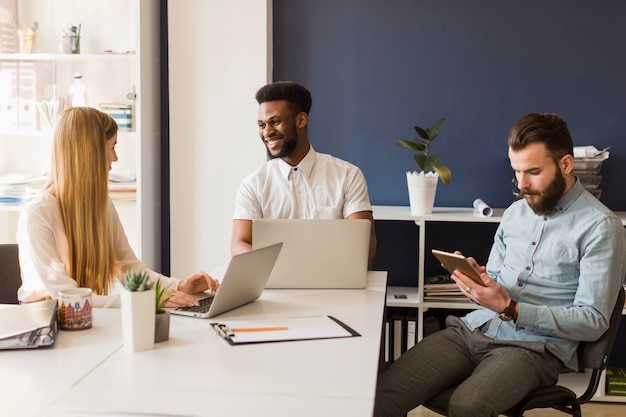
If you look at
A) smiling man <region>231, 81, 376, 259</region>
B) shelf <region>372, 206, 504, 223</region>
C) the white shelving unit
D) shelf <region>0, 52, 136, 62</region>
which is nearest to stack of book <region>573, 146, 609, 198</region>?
the white shelving unit

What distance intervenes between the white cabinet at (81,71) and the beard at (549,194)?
2163 mm

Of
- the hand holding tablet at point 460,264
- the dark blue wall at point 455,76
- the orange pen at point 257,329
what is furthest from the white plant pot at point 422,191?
the orange pen at point 257,329

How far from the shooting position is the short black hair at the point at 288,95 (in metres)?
3.25

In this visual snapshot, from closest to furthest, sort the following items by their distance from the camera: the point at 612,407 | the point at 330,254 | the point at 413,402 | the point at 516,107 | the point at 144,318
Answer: the point at 144,318 < the point at 413,402 < the point at 330,254 < the point at 612,407 < the point at 516,107

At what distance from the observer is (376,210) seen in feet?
12.4

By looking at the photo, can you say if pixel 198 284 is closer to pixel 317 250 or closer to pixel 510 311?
pixel 317 250

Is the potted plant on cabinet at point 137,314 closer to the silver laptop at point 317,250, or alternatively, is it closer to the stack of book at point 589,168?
the silver laptop at point 317,250

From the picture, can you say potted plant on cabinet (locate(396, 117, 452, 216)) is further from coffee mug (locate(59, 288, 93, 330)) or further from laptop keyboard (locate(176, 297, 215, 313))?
coffee mug (locate(59, 288, 93, 330))

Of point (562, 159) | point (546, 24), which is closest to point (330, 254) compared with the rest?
point (562, 159)

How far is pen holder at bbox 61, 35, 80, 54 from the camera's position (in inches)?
155

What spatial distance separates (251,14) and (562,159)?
6.60 feet

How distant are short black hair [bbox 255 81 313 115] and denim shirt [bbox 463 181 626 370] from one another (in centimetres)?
112

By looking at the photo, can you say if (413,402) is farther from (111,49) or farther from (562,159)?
(111,49)

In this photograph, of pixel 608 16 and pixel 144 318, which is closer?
pixel 144 318
